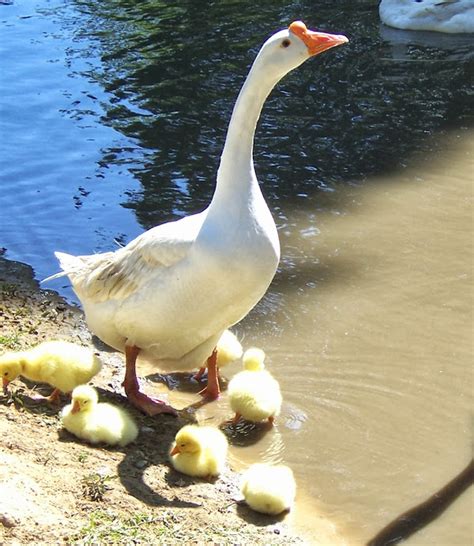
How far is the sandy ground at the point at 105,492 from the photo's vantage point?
13.1 feet

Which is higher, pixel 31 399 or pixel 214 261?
pixel 214 261

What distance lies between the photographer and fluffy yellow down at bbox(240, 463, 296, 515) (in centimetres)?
452

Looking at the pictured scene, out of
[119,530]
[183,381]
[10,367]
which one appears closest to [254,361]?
[183,381]

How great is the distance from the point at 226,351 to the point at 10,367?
1.42 meters

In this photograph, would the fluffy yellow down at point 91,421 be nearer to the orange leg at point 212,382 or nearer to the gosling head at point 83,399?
the gosling head at point 83,399

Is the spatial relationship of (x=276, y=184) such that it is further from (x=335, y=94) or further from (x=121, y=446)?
(x=121, y=446)

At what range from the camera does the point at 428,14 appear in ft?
42.5

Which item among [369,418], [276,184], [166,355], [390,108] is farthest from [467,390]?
[390,108]

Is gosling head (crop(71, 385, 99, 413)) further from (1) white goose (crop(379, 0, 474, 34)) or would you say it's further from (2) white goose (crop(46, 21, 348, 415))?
(1) white goose (crop(379, 0, 474, 34))

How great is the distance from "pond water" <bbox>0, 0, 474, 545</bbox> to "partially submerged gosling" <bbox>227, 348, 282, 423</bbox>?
160 mm

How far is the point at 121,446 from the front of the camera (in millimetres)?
4988

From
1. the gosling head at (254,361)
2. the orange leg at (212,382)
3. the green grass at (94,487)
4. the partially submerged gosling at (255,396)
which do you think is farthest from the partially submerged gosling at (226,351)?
the green grass at (94,487)

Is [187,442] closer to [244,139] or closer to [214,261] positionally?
[214,261]

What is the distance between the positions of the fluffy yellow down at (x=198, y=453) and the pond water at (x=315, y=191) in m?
0.47
